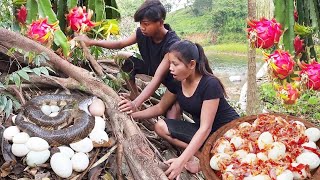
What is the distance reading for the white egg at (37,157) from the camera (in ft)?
7.00

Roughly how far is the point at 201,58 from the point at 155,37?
386 mm

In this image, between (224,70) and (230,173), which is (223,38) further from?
(230,173)

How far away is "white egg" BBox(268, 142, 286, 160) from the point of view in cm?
202

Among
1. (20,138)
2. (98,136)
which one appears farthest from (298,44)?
(20,138)

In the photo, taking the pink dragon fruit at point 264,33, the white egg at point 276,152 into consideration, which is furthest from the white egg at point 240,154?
the pink dragon fruit at point 264,33

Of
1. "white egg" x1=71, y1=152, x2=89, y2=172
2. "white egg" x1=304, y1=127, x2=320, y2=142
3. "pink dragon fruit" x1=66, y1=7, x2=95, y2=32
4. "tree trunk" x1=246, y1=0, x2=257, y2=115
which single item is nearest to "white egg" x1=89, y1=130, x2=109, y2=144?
"white egg" x1=71, y1=152, x2=89, y2=172

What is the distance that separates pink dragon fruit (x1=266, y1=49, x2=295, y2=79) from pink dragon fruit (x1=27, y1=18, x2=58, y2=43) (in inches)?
45.2

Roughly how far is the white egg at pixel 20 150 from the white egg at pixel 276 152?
1.07m

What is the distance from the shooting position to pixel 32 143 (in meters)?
2.14

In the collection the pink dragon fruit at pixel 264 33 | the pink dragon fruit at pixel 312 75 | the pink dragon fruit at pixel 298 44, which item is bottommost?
the pink dragon fruit at pixel 312 75

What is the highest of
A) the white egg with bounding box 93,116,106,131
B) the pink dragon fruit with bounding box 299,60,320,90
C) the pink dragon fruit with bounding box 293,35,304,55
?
the pink dragon fruit with bounding box 293,35,304,55

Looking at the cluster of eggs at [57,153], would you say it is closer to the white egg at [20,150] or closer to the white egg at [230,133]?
the white egg at [20,150]

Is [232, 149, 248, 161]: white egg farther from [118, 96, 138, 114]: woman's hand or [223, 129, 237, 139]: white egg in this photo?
[118, 96, 138, 114]: woman's hand

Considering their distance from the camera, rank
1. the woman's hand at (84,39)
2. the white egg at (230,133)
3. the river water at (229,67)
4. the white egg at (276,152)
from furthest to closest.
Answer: the river water at (229,67)
the woman's hand at (84,39)
the white egg at (230,133)
the white egg at (276,152)
